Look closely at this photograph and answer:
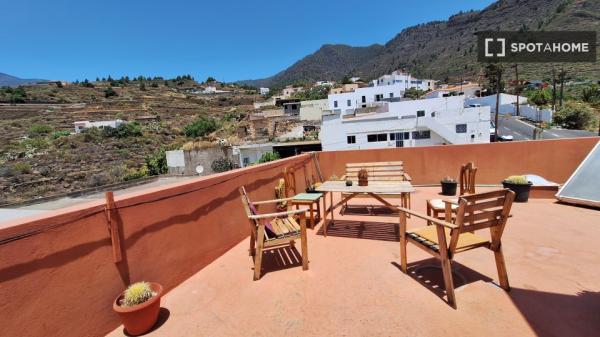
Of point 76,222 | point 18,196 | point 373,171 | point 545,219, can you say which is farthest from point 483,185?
point 18,196

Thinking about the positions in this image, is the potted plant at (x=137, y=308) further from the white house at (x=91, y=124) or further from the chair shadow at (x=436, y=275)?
the white house at (x=91, y=124)

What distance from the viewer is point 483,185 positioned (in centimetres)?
634

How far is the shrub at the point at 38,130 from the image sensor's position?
34.5m

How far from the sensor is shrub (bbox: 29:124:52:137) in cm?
3454

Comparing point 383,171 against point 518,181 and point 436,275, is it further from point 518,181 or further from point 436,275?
point 518,181

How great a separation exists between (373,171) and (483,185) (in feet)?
10.7

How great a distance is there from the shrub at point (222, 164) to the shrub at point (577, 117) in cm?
3700

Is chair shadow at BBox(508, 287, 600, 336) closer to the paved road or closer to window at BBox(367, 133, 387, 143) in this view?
window at BBox(367, 133, 387, 143)

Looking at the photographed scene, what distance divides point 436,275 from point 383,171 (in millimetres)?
2358

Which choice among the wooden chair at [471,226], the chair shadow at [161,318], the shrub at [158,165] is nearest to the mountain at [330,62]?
the shrub at [158,165]

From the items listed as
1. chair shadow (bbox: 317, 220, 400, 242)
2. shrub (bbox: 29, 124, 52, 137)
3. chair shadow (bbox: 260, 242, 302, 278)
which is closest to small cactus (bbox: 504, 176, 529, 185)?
chair shadow (bbox: 317, 220, 400, 242)

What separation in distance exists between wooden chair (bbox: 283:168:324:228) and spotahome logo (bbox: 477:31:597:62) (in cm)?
7240

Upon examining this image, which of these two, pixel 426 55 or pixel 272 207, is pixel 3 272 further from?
pixel 426 55

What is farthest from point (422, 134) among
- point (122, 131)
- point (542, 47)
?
point (542, 47)
